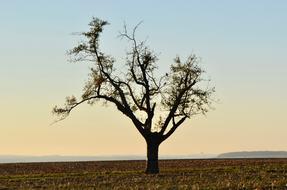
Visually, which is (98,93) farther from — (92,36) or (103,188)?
(103,188)

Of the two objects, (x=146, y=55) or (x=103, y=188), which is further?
(x=146, y=55)

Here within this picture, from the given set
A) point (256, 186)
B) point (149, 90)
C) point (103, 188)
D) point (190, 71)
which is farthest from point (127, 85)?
point (256, 186)

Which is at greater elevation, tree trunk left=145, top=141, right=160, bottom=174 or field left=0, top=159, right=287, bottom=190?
tree trunk left=145, top=141, right=160, bottom=174

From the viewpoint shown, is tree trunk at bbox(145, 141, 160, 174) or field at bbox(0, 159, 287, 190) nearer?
field at bbox(0, 159, 287, 190)

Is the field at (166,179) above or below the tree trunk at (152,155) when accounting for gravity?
below

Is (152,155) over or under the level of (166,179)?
over

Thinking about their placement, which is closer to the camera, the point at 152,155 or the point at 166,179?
the point at 166,179

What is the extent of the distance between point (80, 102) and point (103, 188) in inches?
929

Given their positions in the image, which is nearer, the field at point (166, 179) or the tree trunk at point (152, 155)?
the field at point (166, 179)

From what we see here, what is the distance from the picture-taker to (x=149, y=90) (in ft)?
182

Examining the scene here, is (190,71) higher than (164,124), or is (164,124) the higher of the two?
A: (190,71)

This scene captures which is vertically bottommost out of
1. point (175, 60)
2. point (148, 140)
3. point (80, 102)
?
point (148, 140)

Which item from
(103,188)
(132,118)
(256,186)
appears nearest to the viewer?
(256,186)

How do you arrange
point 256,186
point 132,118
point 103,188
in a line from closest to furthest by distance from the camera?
point 256,186 → point 103,188 → point 132,118
